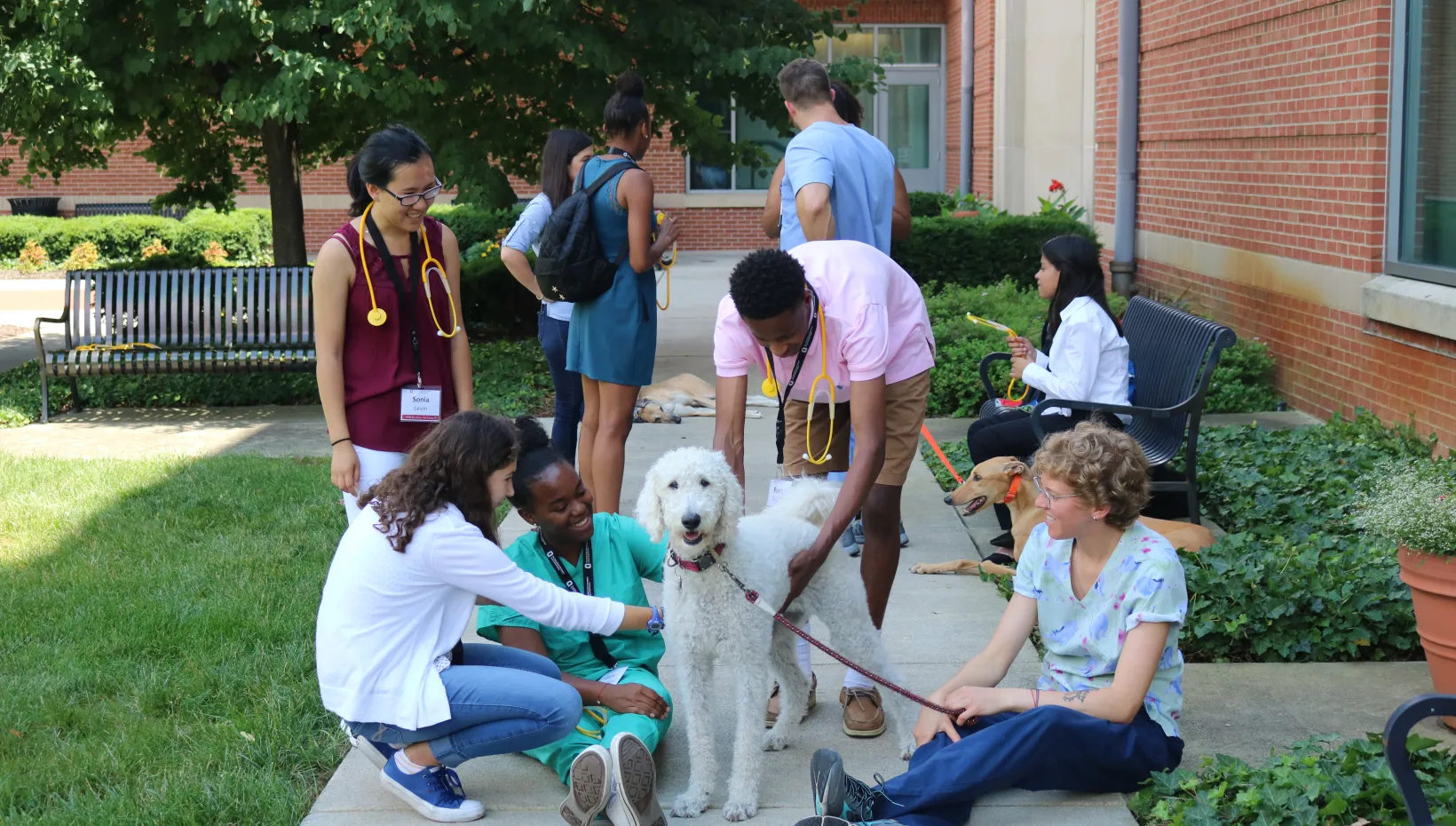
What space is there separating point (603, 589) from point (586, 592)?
0.07 metres

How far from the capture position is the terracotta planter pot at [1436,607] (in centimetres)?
416

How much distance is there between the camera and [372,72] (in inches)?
387

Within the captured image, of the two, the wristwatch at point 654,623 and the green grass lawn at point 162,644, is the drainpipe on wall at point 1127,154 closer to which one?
the green grass lawn at point 162,644

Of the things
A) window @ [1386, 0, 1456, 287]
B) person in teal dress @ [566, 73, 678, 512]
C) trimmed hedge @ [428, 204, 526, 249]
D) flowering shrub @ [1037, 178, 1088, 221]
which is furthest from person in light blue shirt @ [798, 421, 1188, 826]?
trimmed hedge @ [428, 204, 526, 249]

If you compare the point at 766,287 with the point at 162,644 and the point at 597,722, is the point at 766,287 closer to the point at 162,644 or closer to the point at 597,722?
the point at 597,722

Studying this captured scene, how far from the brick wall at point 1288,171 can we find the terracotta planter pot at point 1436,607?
272 cm

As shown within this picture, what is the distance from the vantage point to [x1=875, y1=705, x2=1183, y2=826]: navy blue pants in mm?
3594

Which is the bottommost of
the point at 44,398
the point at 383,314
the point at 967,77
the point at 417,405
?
the point at 44,398

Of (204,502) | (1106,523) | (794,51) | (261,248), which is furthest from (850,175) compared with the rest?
(261,248)

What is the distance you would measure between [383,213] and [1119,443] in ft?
7.93

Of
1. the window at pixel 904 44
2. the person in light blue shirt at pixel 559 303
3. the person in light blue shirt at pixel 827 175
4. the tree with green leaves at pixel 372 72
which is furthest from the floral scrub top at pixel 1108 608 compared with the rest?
the window at pixel 904 44

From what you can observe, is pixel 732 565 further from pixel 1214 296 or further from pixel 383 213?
pixel 1214 296

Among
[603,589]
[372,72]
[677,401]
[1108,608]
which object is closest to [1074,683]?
[1108,608]

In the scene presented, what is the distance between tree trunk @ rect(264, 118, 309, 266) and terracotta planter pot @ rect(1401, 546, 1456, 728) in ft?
31.4
